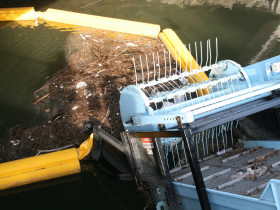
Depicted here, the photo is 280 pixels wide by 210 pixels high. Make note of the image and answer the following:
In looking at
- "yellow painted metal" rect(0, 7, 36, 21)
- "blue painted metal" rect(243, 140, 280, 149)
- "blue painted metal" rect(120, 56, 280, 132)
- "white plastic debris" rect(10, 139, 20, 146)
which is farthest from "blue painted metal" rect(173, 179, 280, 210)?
"yellow painted metal" rect(0, 7, 36, 21)

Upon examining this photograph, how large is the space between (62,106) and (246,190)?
2.95m

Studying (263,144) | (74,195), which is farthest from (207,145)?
(74,195)

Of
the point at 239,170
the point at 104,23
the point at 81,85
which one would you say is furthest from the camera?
the point at 104,23

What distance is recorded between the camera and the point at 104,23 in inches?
218

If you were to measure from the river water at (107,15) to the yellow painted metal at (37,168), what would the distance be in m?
0.16

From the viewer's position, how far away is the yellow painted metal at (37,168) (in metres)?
3.07

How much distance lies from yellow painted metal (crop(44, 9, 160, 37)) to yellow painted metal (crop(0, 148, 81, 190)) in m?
3.09

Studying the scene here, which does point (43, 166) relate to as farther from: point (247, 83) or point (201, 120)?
point (247, 83)

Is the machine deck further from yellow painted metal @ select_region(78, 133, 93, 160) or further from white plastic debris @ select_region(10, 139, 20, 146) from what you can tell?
white plastic debris @ select_region(10, 139, 20, 146)

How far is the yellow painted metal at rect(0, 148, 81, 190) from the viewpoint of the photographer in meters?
3.07

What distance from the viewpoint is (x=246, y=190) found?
197 cm

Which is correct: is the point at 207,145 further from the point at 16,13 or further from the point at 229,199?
the point at 16,13

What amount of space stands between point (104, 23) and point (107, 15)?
2.22 ft

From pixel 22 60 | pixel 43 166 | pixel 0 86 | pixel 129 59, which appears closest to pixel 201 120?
pixel 43 166
